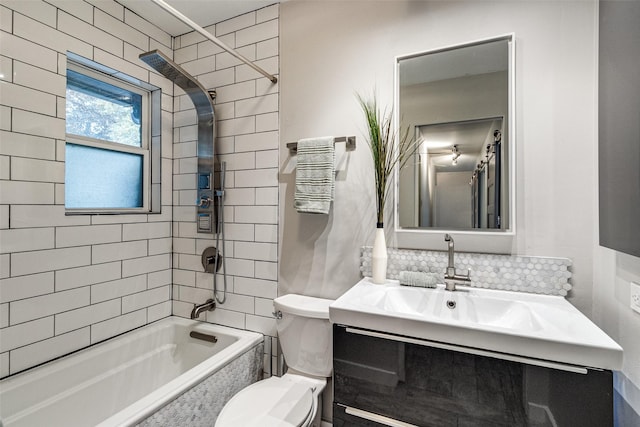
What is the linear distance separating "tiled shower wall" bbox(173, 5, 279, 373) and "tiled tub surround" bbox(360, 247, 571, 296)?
0.82m

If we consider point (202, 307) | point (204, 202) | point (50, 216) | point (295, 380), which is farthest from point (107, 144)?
point (295, 380)

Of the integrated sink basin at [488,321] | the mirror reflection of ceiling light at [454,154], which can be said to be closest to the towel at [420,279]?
the integrated sink basin at [488,321]

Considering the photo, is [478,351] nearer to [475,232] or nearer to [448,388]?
[448,388]

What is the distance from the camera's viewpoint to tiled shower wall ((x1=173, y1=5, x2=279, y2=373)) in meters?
1.85

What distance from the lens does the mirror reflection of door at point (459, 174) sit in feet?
4.44

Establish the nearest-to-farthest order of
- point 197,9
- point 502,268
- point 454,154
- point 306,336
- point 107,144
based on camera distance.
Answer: point 502,268, point 454,154, point 306,336, point 107,144, point 197,9

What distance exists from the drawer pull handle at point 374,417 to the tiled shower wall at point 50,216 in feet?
4.72

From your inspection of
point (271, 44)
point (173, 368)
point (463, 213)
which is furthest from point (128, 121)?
point (463, 213)

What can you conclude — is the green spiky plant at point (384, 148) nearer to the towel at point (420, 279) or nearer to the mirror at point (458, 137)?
the mirror at point (458, 137)

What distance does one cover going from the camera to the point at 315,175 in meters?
1.60

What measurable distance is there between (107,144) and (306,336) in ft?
4.91

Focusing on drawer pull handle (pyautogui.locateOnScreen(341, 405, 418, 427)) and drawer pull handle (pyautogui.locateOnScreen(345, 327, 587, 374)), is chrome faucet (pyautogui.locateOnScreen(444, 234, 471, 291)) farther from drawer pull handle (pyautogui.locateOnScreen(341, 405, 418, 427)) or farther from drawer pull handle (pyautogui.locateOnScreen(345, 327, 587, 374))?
drawer pull handle (pyautogui.locateOnScreen(341, 405, 418, 427))

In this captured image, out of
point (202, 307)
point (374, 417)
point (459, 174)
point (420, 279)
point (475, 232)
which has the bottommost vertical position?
point (374, 417)

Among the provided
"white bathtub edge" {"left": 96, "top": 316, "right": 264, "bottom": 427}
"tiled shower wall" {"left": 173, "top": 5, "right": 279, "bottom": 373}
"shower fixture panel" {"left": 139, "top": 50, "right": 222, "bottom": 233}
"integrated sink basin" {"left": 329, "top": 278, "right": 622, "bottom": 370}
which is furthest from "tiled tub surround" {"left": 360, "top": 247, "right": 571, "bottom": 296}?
"shower fixture panel" {"left": 139, "top": 50, "right": 222, "bottom": 233}
